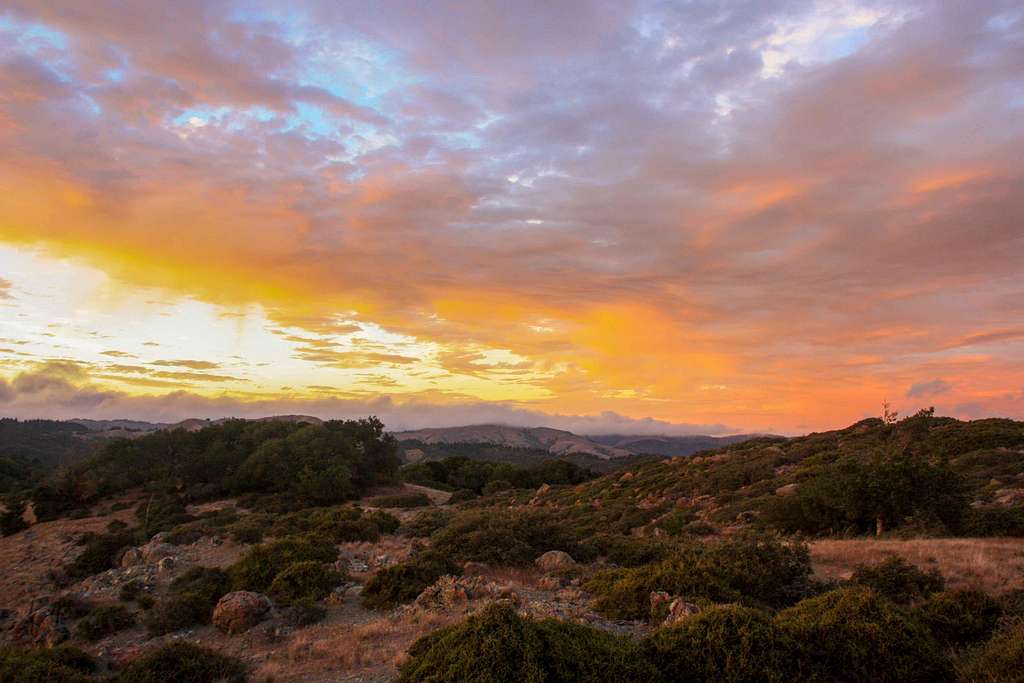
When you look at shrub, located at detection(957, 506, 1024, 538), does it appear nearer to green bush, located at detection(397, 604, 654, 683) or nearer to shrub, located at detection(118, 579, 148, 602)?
green bush, located at detection(397, 604, 654, 683)

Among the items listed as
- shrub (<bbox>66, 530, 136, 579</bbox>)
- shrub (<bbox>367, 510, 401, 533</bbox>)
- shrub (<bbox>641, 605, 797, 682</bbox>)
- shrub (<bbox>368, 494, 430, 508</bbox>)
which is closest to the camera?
shrub (<bbox>641, 605, 797, 682</bbox>)

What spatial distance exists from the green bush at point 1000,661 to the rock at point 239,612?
13018 mm

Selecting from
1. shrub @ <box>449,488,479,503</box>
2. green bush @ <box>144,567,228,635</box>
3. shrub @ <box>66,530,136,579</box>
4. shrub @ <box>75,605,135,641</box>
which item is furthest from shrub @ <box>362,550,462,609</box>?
shrub @ <box>449,488,479,503</box>

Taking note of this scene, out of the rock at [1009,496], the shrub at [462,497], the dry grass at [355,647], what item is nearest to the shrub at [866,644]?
the dry grass at [355,647]

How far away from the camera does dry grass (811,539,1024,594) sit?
36.4 feet

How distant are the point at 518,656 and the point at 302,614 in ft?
27.2

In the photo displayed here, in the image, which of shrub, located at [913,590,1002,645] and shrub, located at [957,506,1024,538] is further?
shrub, located at [957,506,1024,538]

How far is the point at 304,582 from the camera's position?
576 inches

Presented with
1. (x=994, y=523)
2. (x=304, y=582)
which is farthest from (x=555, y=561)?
(x=994, y=523)

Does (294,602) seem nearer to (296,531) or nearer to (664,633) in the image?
(664,633)

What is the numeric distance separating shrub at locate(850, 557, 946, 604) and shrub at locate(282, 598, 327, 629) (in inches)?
453

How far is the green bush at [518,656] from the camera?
620cm

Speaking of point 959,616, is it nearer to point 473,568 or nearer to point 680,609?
point 680,609

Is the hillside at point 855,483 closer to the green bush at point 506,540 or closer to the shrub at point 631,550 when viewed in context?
the shrub at point 631,550
